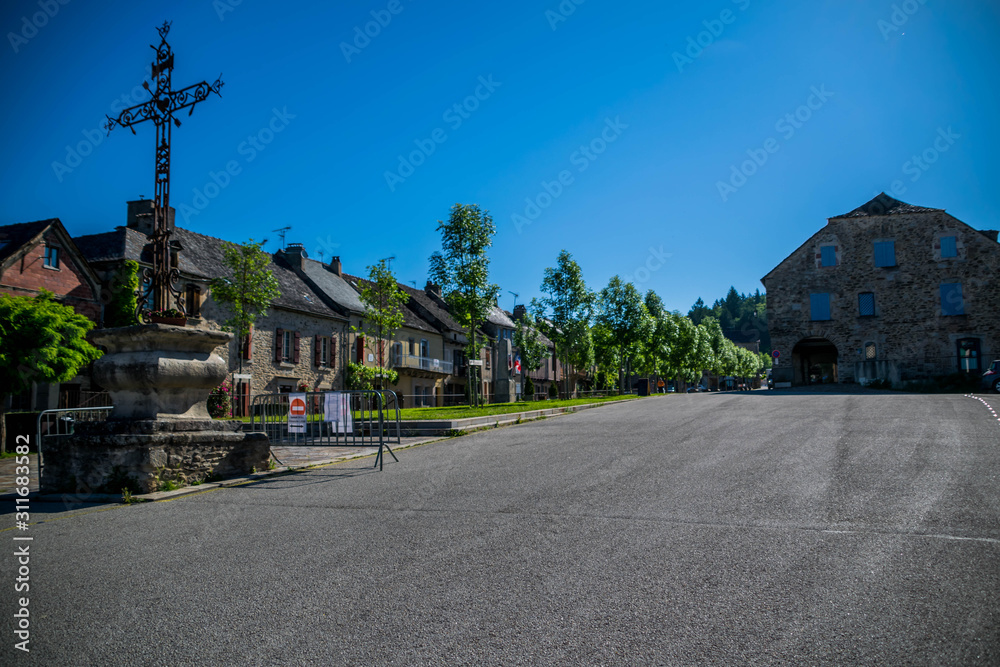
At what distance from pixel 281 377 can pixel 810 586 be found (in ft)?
110

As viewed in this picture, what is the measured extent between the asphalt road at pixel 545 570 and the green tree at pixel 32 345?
11829mm

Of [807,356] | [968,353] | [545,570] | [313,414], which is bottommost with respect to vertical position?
[545,570]

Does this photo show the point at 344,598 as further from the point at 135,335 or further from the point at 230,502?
the point at 135,335

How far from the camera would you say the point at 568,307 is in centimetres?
4634

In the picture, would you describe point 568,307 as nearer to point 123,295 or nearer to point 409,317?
point 409,317

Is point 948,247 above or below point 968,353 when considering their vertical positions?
above

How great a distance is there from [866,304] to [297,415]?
3874cm

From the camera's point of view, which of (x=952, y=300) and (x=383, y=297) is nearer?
(x=383, y=297)

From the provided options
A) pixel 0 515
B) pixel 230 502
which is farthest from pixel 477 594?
pixel 0 515

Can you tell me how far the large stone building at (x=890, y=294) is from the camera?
1441 inches

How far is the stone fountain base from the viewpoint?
24.9 ft

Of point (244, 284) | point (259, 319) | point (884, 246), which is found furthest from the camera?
point (884, 246)

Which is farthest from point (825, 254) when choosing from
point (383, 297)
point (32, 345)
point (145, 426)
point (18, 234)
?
point (18, 234)

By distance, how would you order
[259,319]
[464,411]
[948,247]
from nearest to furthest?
[464,411] < [259,319] < [948,247]
